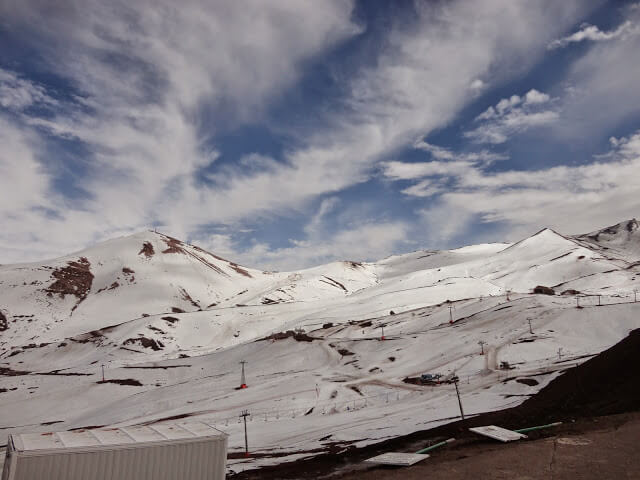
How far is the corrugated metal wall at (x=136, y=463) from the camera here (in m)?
17.0

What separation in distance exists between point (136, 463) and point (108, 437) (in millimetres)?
1854

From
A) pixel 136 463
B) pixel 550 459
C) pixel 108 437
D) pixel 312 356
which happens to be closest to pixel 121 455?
pixel 136 463

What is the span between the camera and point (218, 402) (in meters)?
64.7

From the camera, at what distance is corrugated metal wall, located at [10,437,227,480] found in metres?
17.0

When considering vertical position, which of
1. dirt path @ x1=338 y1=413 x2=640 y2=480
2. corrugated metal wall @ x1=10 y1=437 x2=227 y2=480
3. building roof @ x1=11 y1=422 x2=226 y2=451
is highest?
building roof @ x1=11 y1=422 x2=226 y2=451

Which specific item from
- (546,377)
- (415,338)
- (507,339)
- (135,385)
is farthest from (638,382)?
(135,385)

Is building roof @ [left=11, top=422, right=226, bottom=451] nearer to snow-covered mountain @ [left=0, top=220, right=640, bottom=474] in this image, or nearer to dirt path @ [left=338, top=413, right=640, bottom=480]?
dirt path @ [left=338, top=413, right=640, bottom=480]

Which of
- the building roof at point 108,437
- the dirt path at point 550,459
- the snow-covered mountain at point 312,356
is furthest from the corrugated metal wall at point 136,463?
the snow-covered mountain at point 312,356

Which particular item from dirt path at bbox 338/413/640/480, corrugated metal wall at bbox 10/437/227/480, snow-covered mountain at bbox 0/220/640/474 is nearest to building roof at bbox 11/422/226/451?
corrugated metal wall at bbox 10/437/227/480

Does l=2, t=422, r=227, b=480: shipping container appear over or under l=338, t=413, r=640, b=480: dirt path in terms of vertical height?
over

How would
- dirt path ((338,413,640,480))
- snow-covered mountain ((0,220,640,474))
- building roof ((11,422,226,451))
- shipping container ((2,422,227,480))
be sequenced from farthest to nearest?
1. snow-covered mountain ((0,220,640,474))
2. building roof ((11,422,226,451))
3. dirt path ((338,413,640,480))
4. shipping container ((2,422,227,480))

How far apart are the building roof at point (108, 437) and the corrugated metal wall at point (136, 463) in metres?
0.32

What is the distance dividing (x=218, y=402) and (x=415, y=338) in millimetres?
43484

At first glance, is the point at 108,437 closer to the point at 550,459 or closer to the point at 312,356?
the point at 550,459
